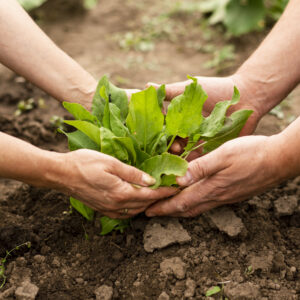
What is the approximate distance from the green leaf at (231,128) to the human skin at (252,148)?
0.12 metres

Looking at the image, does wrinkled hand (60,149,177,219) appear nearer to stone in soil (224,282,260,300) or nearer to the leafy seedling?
stone in soil (224,282,260,300)

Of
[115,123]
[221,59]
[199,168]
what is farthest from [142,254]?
[221,59]

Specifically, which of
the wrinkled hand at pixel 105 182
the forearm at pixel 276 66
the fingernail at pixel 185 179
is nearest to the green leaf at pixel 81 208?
the wrinkled hand at pixel 105 182

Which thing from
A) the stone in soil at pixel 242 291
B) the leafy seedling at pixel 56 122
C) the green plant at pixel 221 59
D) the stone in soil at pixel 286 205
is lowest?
the green plant at pixel 221 59

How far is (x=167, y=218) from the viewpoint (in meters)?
1.74

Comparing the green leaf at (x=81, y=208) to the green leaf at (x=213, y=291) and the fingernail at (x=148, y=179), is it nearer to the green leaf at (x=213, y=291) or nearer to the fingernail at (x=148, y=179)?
the fingernail at (x=148, y=179)

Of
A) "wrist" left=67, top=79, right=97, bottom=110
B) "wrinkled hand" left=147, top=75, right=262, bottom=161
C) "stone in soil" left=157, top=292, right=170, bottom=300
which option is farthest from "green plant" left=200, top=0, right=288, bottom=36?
"stone in soil" left=157, top=292, right=170, bottom=300

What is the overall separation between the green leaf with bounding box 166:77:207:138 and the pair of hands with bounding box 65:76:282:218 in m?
0.15

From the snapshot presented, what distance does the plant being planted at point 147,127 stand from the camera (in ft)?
5.05

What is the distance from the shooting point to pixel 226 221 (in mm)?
1714

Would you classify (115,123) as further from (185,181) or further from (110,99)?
(185,181)

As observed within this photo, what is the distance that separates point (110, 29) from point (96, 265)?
2.83m

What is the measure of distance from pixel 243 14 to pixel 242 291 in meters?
2.70

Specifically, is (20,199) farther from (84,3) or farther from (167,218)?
(84,3)
